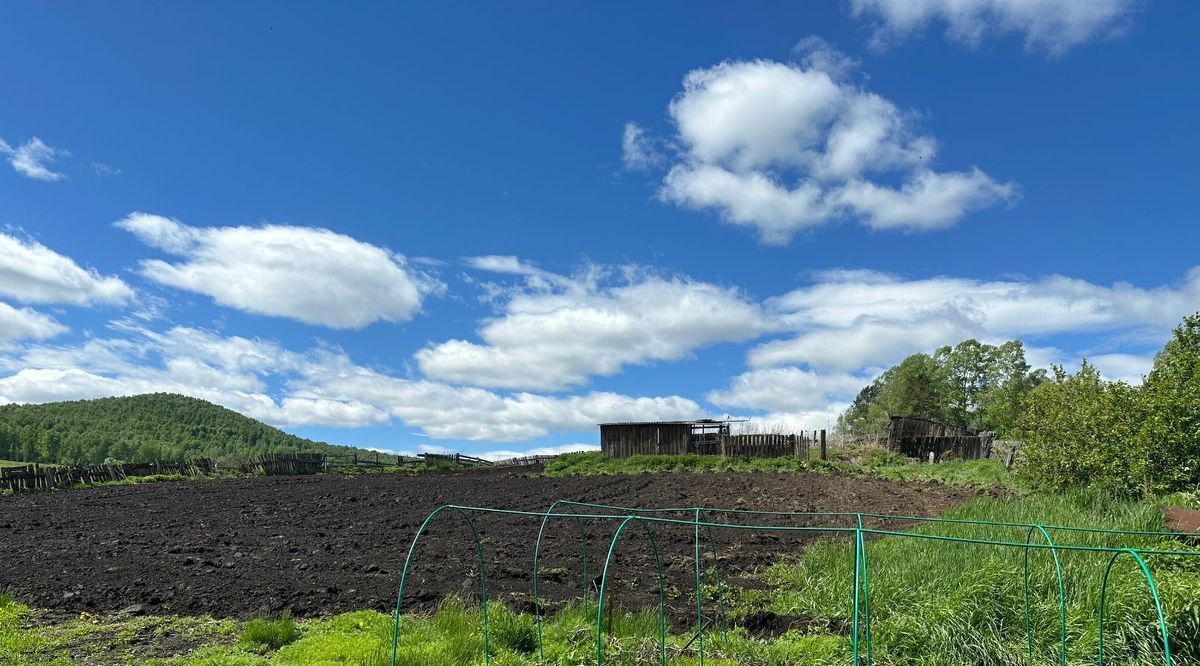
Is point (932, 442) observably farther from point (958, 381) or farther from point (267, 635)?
point (267, 635)

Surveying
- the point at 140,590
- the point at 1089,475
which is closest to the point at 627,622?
the point at 140,590

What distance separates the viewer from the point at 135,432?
8981 cm

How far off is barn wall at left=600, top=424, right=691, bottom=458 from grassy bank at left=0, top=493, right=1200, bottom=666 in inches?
1033

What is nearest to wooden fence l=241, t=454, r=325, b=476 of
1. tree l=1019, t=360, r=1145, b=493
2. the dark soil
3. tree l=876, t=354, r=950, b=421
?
the dark soil

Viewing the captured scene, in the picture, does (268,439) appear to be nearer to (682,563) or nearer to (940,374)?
(940,374)

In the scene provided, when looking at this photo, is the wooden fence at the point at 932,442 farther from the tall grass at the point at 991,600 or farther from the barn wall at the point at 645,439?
the tall grass at the point at 991,600

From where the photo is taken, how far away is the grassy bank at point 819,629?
546 centimetres

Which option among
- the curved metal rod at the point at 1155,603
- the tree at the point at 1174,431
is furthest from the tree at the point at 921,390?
the curved metal rod at the point at 1155,603

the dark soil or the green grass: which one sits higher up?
the green grass

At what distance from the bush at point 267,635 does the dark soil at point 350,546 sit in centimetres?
73

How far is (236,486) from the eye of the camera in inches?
949

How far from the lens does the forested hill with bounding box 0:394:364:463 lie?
71250 mm

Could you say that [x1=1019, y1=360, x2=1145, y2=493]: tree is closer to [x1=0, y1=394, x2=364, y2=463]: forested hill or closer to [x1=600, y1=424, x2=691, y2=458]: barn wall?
[x1=600, y1=424, x2=691, y2=458]: barn wall

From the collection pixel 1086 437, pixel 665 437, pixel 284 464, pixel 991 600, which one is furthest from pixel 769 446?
pixel 991 600
